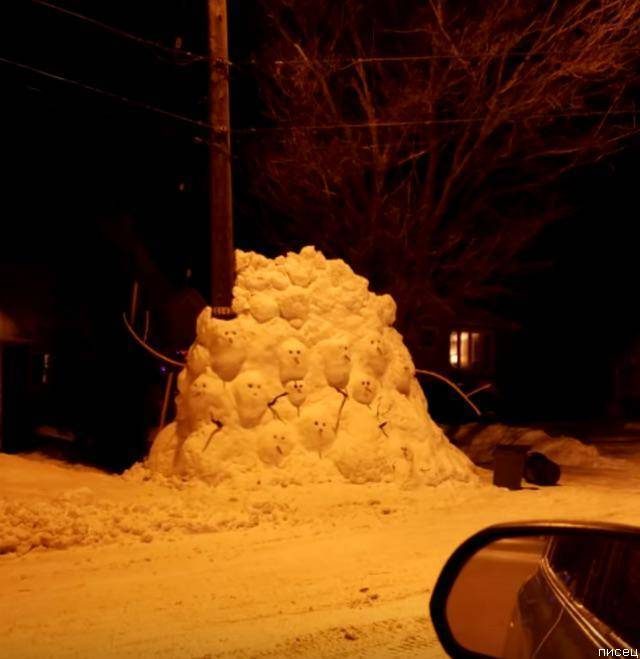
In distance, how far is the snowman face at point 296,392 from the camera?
41.2 feet

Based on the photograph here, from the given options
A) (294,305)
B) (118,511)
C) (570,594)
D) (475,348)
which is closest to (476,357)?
(475,348)

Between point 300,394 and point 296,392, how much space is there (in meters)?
0.06

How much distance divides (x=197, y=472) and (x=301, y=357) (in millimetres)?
2100

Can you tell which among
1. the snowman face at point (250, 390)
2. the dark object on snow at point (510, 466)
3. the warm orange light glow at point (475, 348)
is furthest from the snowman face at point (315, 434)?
the warm orange light glow at point (475, 348)

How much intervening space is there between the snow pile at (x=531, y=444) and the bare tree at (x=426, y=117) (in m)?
3.17

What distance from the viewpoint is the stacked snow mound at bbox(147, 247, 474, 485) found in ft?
39.9

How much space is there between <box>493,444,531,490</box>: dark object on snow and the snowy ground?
0.91 ft

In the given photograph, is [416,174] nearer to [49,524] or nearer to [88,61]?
[88,61]

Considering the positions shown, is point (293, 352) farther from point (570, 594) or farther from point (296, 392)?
point (570, 594)

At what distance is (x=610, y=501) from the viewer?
12.2 meters

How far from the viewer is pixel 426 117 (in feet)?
54.9


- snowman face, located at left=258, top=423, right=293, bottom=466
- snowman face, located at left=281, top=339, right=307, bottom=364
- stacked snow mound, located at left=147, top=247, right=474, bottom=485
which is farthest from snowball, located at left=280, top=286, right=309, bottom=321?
snowman face, located at left=258, top=423, right=293, bottom=466

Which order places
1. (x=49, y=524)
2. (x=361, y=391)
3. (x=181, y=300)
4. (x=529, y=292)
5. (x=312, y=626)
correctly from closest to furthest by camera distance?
1. (x=312, y=626)
2. (x=49, y=524)
3. (x=361, y=391)
4. (x=181, y=300)
5. (x=529, y=292)

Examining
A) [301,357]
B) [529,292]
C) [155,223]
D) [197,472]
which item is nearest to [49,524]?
[197,472]
